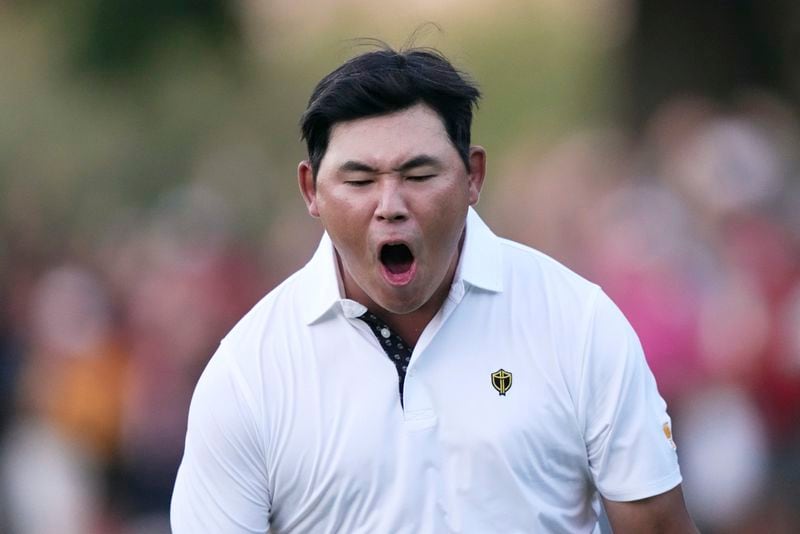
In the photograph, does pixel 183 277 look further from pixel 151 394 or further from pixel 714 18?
pixel 714 18

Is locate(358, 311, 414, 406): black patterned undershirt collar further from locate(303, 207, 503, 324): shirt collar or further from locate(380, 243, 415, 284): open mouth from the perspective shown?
locate(380, 243, 415, 284): open mouth

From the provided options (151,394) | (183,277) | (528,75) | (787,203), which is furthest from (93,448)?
(528,75)

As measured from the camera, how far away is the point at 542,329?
3.69 m

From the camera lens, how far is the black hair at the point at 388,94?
357cm

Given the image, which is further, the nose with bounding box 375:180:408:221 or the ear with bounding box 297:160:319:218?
the ear with bounding box 297:160:319:218

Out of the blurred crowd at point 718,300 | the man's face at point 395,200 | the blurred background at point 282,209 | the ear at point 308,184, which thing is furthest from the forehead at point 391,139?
the blurred crowd at point 718,300

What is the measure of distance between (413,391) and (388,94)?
0.67m

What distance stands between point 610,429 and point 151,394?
4270mm

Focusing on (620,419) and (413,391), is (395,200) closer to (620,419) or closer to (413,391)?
(413,391)

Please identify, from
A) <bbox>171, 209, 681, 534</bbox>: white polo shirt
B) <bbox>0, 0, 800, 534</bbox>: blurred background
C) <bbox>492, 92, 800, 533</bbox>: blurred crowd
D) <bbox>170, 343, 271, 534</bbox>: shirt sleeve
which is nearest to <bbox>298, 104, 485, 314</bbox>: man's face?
<bbox>171, 209, 681, 534</bbox>: white polo shirt

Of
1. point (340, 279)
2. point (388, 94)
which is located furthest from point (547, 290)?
point (388, 94)

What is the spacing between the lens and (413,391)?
3.64 metres

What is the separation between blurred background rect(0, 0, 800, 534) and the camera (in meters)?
7.41

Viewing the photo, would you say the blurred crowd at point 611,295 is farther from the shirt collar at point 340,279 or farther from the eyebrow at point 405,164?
the eyebrow at point 405,164
